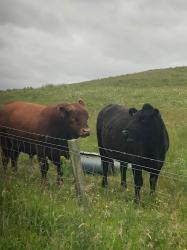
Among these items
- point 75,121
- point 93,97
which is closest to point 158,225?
point 75,121

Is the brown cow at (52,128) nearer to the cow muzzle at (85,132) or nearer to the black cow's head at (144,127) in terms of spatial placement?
the cow muzzle at (85,132)

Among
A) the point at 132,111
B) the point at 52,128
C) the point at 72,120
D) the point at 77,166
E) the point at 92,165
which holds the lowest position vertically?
the point at 92,165

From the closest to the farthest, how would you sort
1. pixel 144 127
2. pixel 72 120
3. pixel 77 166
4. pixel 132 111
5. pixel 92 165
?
pixel 77 166 < pixel 144 127 < pixel 132 111 < pixel 72 120 < pixel 92 165

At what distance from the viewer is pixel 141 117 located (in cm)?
1022

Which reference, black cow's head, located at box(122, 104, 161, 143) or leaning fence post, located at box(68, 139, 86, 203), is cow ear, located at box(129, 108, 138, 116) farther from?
leaning fence post, located at box(68, 139, 86, 203)

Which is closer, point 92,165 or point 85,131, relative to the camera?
point 85,131

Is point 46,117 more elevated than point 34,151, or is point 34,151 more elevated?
point 46,117

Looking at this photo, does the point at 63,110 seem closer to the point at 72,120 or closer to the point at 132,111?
the point at 72,120

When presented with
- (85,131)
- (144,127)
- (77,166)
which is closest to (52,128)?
(85,131)

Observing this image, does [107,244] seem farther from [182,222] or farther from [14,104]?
[14,104]

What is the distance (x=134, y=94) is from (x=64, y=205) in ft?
89.5

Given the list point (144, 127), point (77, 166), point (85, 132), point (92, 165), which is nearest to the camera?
point (77, 166)

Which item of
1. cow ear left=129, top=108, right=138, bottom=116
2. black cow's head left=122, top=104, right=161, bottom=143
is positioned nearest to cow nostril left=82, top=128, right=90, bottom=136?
cow ear left=129, top=108, right=138, bottom=116

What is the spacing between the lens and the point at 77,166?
292 inches
